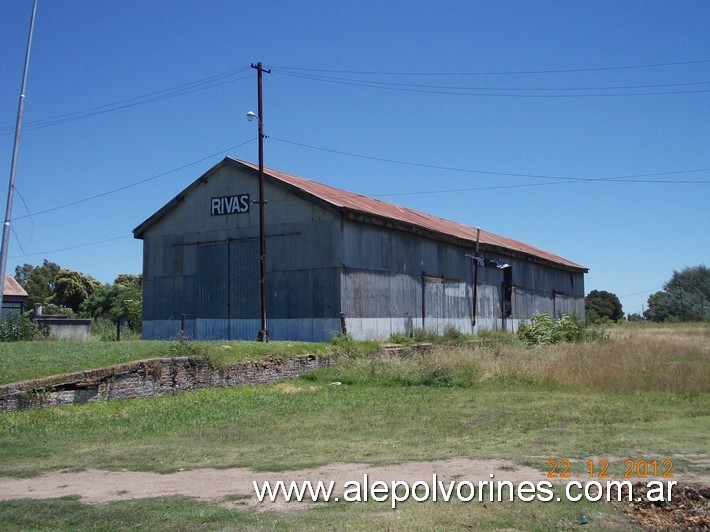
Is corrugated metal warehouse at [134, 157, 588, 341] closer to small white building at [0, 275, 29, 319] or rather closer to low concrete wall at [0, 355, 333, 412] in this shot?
low concrete wall at [0, 355, 333, 412]

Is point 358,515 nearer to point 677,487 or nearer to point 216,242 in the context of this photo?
point 677,487

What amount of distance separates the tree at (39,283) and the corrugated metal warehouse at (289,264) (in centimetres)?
4865

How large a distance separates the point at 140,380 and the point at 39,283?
7701 centimetres

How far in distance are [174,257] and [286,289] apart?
21.9ft

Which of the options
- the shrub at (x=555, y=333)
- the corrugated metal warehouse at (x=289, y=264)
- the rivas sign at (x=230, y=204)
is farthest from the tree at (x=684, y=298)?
the rivas sign at (x=230, y=204)

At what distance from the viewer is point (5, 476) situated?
918 cm

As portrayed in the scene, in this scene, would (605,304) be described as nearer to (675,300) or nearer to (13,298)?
(675,300)

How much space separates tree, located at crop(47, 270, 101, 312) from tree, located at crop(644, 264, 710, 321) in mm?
63958

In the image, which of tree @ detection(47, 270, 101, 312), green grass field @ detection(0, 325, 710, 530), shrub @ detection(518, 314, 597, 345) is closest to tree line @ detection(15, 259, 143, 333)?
tree @ detection(47, 270, 101, 312)

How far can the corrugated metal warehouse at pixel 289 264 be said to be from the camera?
27.6 m

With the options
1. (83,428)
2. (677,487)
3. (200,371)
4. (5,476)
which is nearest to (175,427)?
(83,428)

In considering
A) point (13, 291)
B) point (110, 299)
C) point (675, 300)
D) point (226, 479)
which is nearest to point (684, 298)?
point (675, 300)

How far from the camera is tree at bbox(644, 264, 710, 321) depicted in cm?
8044
